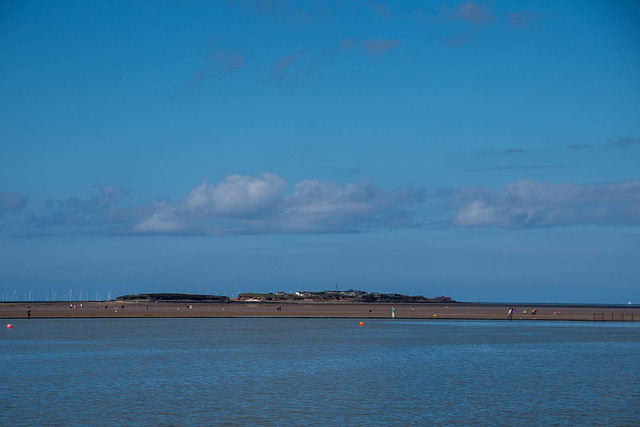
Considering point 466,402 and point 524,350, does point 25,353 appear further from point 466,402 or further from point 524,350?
point 524,350

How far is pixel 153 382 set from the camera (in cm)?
4178

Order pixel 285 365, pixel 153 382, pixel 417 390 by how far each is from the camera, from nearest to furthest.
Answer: pixel 417 390 → pixel 153 382 → pixel 285 365

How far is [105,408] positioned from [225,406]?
566 cm

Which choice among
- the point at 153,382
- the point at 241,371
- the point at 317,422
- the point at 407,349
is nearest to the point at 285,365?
the point at 241,371

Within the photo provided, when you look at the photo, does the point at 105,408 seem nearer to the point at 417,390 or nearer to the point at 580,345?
the point at 417,390

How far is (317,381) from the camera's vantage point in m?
42.8

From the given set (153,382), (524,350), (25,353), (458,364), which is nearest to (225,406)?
(153,382)

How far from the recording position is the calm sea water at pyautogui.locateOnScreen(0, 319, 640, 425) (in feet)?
103

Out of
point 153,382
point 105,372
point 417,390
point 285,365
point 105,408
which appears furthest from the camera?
point 285,365

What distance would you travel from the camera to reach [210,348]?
6469 centimetres

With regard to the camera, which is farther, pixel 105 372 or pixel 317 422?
pixel 105 372

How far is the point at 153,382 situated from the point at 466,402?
61.5 feet

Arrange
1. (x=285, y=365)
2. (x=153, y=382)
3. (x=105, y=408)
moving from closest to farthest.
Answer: (x=105, y=408) → (x=153, y=382) → (x=285, y=365)

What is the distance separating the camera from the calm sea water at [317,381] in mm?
31500
